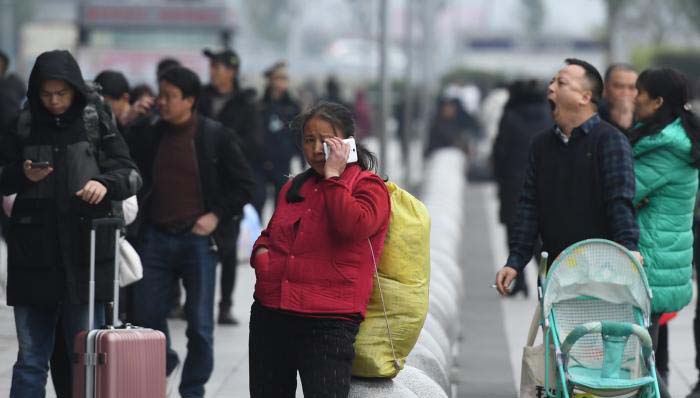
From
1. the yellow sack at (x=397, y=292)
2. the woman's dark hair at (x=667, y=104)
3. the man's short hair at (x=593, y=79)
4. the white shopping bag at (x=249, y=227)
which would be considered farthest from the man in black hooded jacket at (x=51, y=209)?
the white shopping bag at (x=249, y=227)

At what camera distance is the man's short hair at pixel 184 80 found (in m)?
8.27

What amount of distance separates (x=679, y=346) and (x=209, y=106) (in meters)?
3.59

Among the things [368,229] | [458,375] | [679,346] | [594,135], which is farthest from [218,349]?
[368,229]

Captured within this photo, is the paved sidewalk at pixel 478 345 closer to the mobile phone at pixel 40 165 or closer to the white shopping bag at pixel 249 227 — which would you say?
the white shopping bag at pixel 249 227

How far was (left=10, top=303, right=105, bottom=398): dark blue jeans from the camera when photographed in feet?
22.7

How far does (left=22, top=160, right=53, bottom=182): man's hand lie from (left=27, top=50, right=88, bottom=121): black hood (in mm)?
258

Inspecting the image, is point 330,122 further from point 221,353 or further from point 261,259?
point 221,353

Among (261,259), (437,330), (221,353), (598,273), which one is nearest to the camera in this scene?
(261,259)

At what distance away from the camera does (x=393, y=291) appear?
6.24m

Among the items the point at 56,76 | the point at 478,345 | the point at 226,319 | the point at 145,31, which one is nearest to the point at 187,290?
the point at 56,76

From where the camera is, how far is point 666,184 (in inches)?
301

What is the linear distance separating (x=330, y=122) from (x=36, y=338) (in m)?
1.84

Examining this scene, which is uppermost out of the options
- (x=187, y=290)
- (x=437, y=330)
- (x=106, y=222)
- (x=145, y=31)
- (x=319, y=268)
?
(x=145, y=31)

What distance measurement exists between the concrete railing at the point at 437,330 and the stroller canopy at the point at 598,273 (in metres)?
0.65
